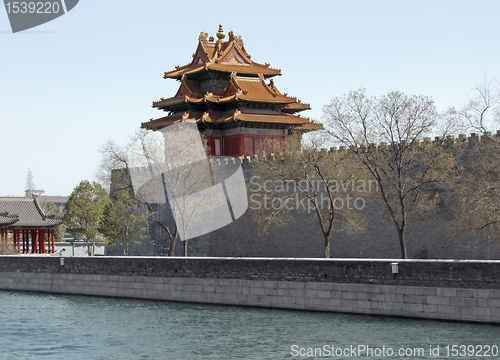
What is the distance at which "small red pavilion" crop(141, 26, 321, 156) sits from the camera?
3503 cm

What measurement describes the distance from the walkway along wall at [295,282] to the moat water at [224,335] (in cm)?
37

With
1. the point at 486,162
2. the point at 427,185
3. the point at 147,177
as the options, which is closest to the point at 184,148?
the point at 147,177

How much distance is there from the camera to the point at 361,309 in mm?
18562

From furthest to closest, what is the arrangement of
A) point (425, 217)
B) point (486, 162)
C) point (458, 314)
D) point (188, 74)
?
1. point (188, 74)
2. point (425, 217)
3. point (486, 162)
4. point (458, 314)

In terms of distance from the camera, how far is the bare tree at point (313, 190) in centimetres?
2658

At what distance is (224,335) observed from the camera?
670 inches

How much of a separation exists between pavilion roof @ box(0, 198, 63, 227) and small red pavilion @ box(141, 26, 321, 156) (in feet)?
23.9

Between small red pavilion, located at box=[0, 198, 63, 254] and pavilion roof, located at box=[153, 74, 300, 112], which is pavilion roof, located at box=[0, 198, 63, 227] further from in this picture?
pavilion roof, located at box=[153, 74, 300, 112]

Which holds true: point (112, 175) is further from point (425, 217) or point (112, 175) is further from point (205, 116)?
point (425, 217)

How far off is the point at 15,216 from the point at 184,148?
892cm

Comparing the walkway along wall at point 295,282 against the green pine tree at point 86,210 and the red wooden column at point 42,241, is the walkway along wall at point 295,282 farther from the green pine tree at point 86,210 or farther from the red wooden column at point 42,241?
the green pine tree at point 86,210

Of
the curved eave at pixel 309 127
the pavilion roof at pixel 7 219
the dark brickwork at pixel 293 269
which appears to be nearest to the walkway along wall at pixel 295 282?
the dark brickwork at pixel 293 269

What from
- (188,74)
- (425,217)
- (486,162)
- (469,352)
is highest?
(188,74)

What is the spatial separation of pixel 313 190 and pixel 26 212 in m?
16.3
